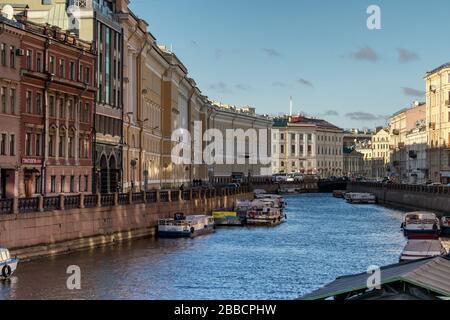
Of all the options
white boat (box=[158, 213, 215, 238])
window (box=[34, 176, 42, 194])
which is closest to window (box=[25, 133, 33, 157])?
window (box=[34, 176, 42, 194])

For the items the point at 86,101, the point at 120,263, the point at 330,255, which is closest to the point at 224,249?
the point at 330,255

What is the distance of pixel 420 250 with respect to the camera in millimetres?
40000

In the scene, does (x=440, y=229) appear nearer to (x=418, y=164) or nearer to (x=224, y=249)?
(x=224, y=249)

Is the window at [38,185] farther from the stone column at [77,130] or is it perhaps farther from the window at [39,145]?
the stone column at [77,130]

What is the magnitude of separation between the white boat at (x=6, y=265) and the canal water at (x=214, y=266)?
0.32 meters

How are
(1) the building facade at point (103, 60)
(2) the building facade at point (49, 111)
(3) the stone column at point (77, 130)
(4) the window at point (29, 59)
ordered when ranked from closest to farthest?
(2) the building facade at point (49, 111)
(4) the window at point (29, 59)
(3) the stone column at point (77, 130)
(1) the building facade at point (103, 60)

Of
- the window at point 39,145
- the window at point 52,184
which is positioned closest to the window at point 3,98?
the window at point 39,145

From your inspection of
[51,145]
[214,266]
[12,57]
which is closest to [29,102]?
[12,57]

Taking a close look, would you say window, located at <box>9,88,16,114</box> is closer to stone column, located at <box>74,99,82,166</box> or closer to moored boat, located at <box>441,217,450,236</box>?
stone column, located at <box>74,99,82,166</box>

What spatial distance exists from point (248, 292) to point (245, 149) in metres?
148

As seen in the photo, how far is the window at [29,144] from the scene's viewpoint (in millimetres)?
50281

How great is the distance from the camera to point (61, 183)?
55.2 meters

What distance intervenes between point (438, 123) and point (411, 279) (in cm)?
10914

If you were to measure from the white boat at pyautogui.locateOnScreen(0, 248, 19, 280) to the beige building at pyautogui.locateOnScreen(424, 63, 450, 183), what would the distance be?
8887 centimetres
